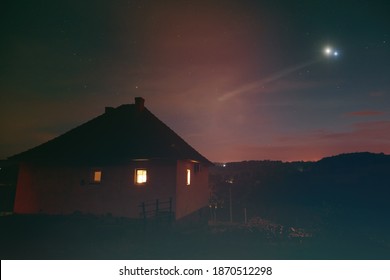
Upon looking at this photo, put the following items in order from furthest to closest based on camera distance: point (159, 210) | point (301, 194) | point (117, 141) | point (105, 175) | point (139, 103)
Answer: point (301, 194) → point (139, 103) → point (117, 141) → point (105, 175) → point (159, 210)

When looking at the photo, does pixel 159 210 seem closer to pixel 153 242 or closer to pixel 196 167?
pixel 153 242

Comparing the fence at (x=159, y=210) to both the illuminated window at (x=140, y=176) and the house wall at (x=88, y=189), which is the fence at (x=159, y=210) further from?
the illuminated window at (x=140, y=176)

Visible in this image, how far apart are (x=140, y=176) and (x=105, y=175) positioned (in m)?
2.16

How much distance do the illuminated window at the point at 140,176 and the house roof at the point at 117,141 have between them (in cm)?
118

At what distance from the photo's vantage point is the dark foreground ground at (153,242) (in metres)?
10.6

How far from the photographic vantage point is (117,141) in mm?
17734

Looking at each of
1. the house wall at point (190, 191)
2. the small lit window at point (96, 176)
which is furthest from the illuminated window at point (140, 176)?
the small lit window at point (96, 176)

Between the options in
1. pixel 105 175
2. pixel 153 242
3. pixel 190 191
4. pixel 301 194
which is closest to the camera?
pixel 153 242

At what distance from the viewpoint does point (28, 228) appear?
13.7m

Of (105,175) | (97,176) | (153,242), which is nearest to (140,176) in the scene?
(105,175)

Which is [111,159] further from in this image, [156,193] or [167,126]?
[167,126]

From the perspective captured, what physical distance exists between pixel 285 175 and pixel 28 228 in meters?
41.8

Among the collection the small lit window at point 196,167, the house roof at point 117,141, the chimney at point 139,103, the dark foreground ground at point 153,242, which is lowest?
the dark foreground ground at point 153,242

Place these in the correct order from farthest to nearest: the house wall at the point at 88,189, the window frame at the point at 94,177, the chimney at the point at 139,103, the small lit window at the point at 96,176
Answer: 1. the chimney at the point at 139,103
2. the small lit window at the point at 96,176
3. the window frame at the point at 94,177
4. the house wall at the point at 88,189
